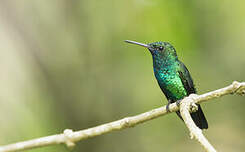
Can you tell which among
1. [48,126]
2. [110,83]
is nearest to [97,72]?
[110,83]

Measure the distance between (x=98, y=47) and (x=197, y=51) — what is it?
152cm

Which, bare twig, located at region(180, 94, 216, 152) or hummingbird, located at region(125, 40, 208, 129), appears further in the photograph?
hummingbird, located at region(125, 40, 208, 129)

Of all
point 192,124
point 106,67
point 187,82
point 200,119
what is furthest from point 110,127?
point 106,67

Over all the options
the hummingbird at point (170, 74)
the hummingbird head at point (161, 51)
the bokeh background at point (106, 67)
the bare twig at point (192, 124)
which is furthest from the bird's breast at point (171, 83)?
the bare twig at point (192, 124)

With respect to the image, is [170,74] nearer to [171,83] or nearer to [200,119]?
[171,83]

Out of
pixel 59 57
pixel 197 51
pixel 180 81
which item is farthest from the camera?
pixel 59 57

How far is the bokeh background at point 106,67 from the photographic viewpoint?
535 centimetres

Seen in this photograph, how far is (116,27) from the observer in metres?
5.71

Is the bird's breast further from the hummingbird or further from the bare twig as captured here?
the bare twig

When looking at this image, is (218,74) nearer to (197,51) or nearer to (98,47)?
(197,51)

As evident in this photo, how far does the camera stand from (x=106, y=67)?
233 inches

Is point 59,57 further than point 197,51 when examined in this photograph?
Yes

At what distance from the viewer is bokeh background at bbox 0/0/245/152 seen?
17.5ft

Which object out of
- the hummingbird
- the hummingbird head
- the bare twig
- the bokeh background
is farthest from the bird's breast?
the bare twig
